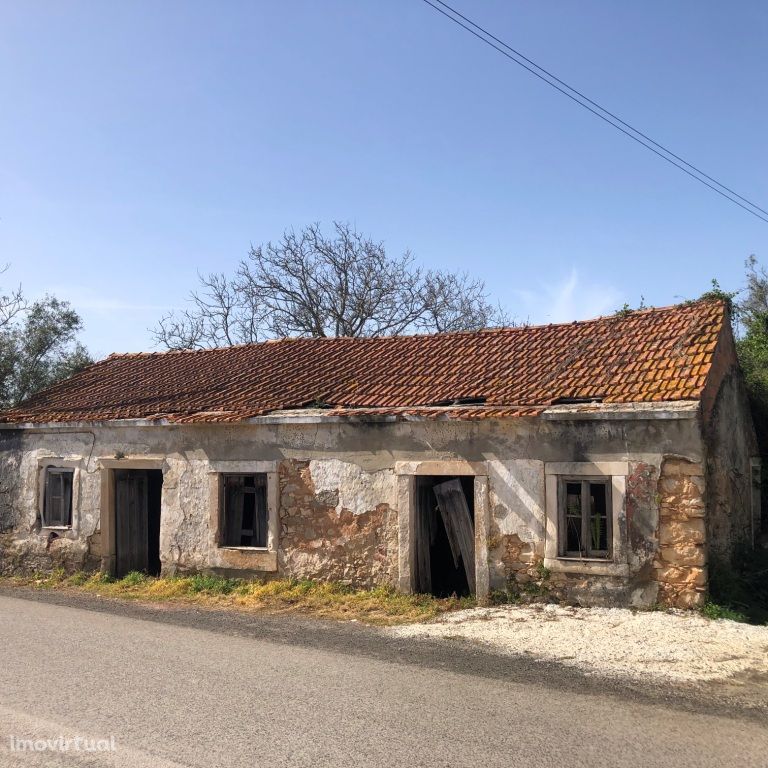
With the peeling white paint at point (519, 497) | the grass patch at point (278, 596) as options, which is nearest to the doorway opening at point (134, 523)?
the grass patch at point (278, 596)

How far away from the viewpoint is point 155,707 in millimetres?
5738

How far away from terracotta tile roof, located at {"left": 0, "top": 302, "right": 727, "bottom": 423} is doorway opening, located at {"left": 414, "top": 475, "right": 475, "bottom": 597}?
48.3 inches

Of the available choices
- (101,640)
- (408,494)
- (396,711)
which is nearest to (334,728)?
(396,711)

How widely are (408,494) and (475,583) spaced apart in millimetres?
1534

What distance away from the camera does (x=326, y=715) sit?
18.2 ft

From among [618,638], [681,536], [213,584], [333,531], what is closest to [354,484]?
[333,531]

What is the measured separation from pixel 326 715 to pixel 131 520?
9290 mm

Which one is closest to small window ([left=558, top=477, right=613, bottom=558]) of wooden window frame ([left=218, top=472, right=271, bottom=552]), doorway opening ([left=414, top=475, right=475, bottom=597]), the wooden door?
doorway opening ([left=414, top=475, right=475, bottom=597])

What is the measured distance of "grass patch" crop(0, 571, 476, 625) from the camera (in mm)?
9938

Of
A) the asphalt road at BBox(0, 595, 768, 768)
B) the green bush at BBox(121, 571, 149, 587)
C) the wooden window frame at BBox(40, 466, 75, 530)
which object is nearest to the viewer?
the asphalt road at BBox(0, 595, 768, 768)

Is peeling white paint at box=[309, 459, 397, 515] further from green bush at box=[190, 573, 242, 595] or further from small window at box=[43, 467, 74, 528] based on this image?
small window at box=[43, 467, 74, 528]

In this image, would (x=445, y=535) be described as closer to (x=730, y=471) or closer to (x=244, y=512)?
(x=244, y=512)

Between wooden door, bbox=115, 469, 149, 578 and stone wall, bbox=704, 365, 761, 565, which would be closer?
stone wall, bbox=704, 365, 761, 565

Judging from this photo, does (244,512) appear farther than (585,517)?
Yes
